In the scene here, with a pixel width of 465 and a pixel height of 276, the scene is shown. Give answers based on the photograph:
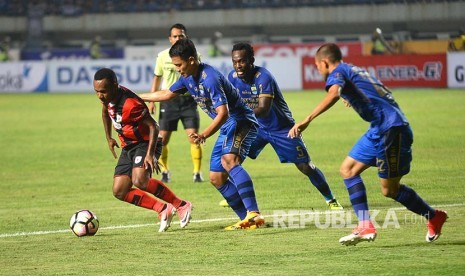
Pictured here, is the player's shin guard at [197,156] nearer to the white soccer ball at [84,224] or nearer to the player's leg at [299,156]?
the player's leg at [299,156]

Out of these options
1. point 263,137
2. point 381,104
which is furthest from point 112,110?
point 381,104

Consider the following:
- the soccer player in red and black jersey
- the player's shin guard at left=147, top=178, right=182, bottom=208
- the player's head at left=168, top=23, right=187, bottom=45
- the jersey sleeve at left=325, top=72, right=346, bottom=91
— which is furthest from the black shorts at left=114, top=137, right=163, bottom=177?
the player's head at left=168, top=23, right=187, bottom=45

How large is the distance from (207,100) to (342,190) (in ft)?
13.3

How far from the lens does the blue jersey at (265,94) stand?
11328 millimetres

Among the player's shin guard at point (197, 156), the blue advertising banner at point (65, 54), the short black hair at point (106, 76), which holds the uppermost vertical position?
the short black hair at point (106, 76)

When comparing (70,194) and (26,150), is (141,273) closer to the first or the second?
(70,194)

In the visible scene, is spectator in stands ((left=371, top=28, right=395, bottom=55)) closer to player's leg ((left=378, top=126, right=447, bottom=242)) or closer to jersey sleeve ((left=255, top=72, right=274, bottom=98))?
jersey sleeve ((left=255, top=72, right=274, bottom=98))

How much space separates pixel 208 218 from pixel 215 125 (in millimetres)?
2024

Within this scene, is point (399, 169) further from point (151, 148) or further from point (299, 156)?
point (299, 156)

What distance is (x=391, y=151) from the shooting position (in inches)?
349

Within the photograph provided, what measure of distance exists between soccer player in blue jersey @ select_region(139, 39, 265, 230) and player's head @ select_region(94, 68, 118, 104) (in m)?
0.66

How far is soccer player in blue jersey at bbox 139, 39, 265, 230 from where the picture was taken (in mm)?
10188

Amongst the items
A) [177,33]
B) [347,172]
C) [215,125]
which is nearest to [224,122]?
[215,125]

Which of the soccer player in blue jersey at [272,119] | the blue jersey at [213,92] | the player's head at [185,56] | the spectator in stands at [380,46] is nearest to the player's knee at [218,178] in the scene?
the blue jersey at [213,92]
